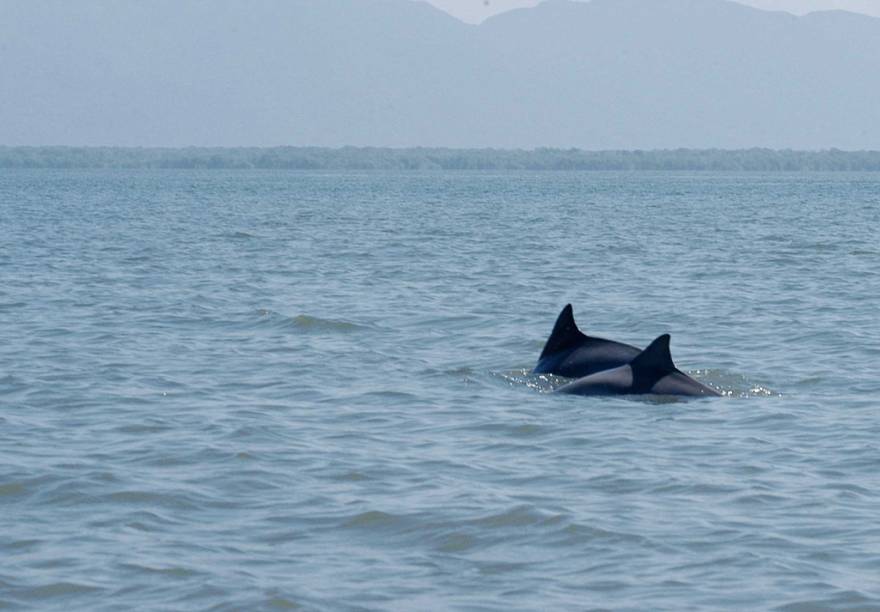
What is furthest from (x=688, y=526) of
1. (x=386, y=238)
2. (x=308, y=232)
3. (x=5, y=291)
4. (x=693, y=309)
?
(x=308, y=232)

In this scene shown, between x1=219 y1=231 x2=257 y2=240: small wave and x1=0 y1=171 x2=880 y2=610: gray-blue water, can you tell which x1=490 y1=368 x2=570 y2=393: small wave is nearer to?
x1=0 y1=171 x2=880 y2=610: gray-blue water

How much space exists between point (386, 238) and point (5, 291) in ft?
60.4

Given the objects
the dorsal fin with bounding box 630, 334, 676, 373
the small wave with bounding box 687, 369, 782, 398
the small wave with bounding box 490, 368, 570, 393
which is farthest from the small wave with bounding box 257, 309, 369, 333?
the dorsal fin with bounding box 630, 334, 676, 373

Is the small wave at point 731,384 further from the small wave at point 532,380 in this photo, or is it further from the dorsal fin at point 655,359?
the small wave at point 532,380

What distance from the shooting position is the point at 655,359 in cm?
1345

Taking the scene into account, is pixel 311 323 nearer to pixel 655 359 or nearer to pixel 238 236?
pixel 655 359

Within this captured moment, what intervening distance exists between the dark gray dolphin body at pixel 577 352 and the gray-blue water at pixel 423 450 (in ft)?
0.93

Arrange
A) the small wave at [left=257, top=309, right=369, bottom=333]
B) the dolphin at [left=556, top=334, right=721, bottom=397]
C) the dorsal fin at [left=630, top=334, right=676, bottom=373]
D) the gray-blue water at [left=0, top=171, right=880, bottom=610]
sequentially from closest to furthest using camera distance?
the gray-blue water at [left=0, top=171, right=880, bottom=610] → the dorsal fin at [left=630, top=334, right=676, bottom=373] → the dolphin at [left=556, top=334, right=721, bottom=397] → the small wave at [left=257, top=309, right=369, bottom=333]

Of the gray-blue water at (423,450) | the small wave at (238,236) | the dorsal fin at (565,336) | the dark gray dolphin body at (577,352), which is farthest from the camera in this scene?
the small wave at (238,236)

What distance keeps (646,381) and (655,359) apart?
218 millimetres

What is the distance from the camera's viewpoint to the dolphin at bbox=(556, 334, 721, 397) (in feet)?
44.3

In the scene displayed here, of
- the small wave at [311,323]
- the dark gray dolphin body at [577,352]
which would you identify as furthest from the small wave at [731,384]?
the small wave at [311,323]

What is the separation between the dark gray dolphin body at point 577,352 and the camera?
14266 mm

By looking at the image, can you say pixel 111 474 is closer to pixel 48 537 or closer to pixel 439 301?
pixel 48 537
